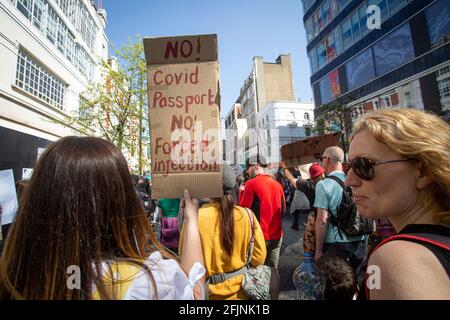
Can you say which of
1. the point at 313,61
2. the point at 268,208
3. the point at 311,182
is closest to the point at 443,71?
the point at 313,61

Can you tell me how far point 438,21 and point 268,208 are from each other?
25663 millimetres

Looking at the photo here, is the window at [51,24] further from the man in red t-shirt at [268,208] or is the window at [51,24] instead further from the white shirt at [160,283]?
the white shirt at [160,283]

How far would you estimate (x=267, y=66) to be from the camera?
4556 centimetres

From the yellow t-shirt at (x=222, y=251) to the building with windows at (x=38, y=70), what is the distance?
9.01m

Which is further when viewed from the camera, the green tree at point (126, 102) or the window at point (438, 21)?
the window at point (438, 21)

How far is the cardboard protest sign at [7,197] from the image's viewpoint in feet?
12.3

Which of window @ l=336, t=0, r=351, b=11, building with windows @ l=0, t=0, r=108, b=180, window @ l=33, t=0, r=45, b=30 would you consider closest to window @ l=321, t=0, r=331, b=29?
window @ l=336, t=0, r=351, b=11

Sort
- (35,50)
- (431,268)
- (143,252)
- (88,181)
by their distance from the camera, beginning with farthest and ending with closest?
(35,50) → (143,252) → (88,181) → (431,268)

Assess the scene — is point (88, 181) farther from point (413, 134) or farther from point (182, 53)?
point (413, 134)

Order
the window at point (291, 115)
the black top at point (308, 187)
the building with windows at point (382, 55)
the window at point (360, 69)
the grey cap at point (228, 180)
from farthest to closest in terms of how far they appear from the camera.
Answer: the window at point (291, 115), the window at point (360, 69), the building with windows at point (382, 55), the black top at point (308, 187), the grey cap at point (228, 180)

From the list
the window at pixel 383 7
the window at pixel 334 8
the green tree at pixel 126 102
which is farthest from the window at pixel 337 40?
the green tree at pixel 126 102

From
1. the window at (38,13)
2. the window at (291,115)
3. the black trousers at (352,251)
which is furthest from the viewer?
the window at (291,115)
